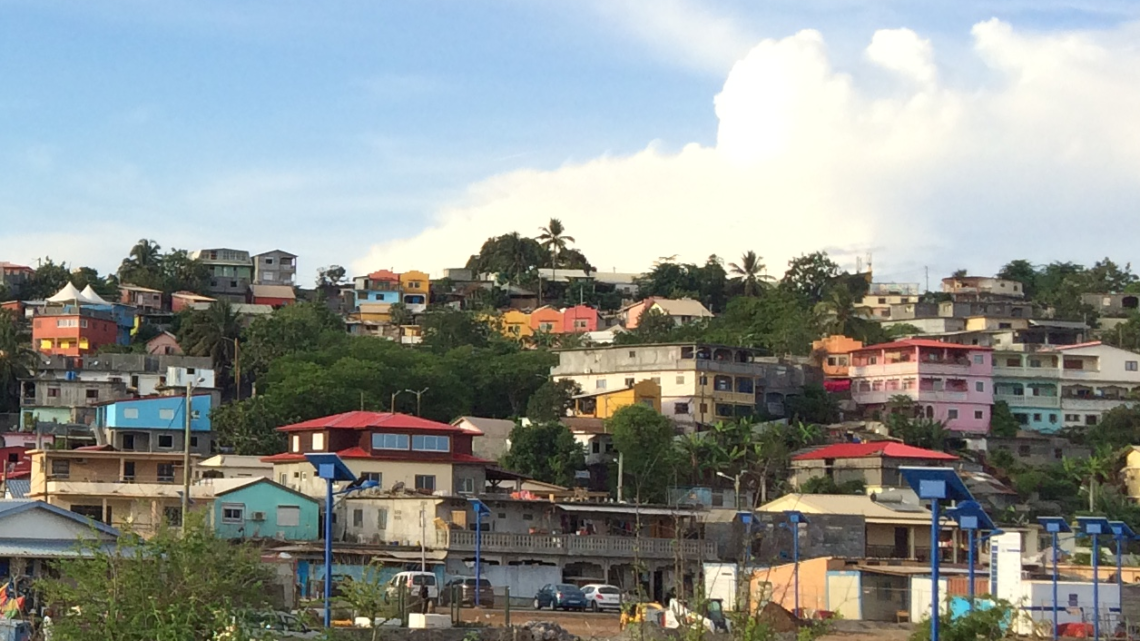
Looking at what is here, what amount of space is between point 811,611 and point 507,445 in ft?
116

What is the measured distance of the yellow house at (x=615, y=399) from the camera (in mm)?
87625

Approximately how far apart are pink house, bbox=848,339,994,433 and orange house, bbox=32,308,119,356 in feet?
159

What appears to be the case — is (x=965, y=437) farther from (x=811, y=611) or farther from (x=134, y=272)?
(x=134, y=272)

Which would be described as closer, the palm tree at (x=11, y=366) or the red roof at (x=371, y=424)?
the red roof at (x=371, y=424)

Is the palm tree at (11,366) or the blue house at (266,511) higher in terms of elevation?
the palm tree at (11,366)

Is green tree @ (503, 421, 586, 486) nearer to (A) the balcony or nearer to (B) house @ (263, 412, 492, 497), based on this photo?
(B) house @ (263, 412, 492, 497)

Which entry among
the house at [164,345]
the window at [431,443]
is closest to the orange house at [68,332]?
the house at [164,345]

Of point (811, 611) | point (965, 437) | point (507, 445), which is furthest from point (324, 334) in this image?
point (811, 611)

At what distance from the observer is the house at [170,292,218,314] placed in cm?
12488

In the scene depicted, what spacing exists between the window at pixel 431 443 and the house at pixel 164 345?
157ft

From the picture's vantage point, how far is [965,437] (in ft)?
305

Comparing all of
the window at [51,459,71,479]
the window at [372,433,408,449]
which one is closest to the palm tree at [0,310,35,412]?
the window at [51,459,71,479]

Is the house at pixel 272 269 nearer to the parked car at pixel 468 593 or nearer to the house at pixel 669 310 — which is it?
the house at pixel 669 310

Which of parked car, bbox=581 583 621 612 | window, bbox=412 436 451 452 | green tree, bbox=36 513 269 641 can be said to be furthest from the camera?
window, bbox=412 436 451 452
